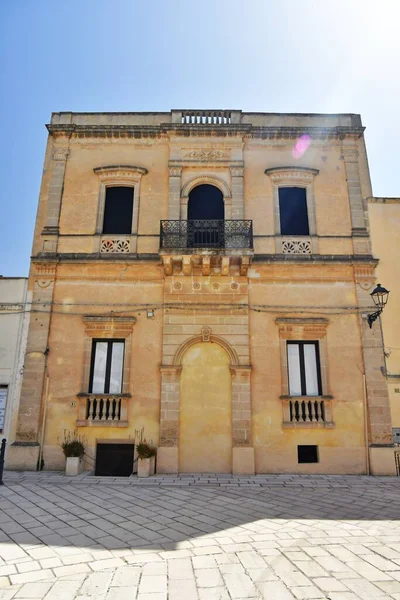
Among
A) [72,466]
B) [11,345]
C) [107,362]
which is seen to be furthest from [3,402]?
[107,362]

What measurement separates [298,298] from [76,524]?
8.33 m

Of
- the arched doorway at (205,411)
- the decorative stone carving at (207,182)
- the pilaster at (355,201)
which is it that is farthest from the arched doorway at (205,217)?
the pilaster at (355,201)

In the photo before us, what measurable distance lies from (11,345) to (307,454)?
30.4 ft

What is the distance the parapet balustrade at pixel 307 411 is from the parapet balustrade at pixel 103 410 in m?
4.60

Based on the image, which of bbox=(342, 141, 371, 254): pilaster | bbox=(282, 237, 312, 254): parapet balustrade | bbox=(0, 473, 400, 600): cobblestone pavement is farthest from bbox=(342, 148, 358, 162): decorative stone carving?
bbox=(0, 473, 400, 600): cobblestone pavement

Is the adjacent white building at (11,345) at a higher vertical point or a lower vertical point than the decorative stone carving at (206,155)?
lower

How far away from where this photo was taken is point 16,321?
1148 cm

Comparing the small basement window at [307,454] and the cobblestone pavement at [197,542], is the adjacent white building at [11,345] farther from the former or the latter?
the small basement window at [307,454]

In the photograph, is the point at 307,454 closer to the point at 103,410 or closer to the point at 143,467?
the point at 143,467

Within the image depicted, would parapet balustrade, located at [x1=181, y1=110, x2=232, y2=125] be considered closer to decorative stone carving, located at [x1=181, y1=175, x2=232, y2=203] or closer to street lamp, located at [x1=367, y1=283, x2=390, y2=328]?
decorative stone carving, located at [x1=181, y1=175, x2=232, y2=203]

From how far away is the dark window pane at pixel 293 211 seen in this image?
40.5 ft

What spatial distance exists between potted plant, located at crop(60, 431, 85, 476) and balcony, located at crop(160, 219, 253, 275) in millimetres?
5448

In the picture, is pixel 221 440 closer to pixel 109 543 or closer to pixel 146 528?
pixel 146 528

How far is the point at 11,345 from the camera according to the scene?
11.3 metres
